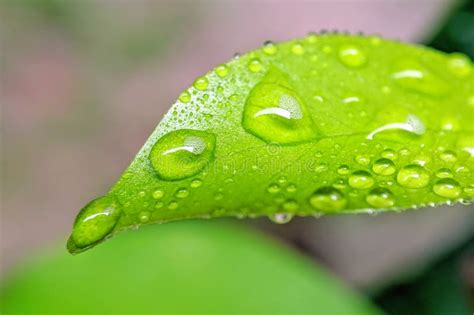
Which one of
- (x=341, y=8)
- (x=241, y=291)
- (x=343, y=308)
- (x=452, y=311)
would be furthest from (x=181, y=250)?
(x=341, y=8)

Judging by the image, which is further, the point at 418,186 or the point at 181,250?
the point at 181,250

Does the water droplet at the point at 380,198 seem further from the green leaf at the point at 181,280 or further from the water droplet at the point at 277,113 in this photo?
the green leaf at the point at 181,280

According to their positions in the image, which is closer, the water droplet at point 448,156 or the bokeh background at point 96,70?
the water droplet at point 448,156

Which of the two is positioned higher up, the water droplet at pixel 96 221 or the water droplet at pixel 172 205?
the water droplet at pixel 172 205

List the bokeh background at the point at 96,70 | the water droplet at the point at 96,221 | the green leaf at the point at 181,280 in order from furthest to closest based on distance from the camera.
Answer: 1. the bokeh background at the point at 96,70
2. the green leaf at the point at 181,280
3. the water droplet at the point at 96,221

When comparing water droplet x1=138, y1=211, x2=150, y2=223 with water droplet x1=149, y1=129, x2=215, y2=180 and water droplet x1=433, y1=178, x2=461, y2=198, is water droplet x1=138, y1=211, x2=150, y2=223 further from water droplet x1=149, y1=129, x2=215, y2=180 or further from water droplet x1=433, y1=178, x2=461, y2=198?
water droplet x1=433, y1=178, x2=461, y2=198

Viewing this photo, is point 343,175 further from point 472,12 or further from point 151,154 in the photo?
point 472,12

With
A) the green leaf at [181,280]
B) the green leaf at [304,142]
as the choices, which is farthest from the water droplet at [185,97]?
the green leaf at [181,280]

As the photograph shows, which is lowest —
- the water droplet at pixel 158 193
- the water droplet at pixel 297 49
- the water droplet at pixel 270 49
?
the water droplet at pixel 158 193
